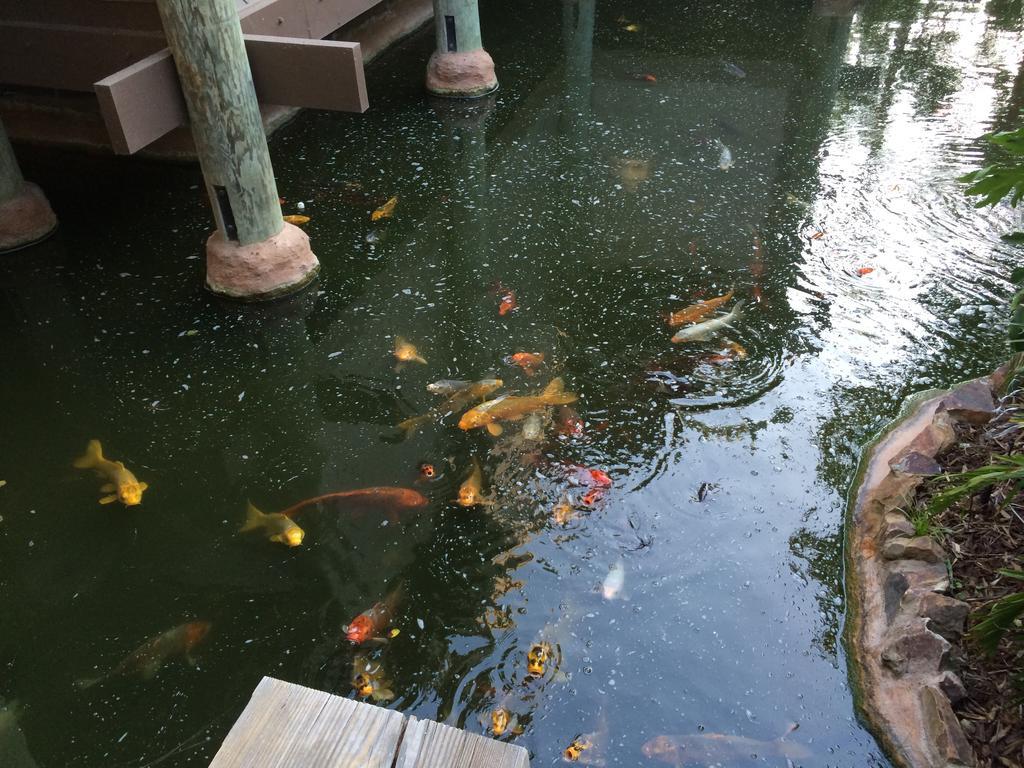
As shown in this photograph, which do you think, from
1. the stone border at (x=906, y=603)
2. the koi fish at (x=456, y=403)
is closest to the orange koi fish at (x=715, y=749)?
the stone border at (x=906, y=603)

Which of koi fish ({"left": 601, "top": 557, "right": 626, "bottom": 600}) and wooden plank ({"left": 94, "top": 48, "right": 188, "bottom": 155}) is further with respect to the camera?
wooden plank ({"left": 94, "top": 48, "right": 188, "bottom": 155})

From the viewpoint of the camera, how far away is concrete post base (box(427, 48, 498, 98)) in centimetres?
635

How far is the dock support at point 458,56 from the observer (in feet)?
20.5

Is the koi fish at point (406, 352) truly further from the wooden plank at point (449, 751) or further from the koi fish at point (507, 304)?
the wooden plank at point (449, 751)

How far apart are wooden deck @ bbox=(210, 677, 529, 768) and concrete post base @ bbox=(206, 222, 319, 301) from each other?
3213mm

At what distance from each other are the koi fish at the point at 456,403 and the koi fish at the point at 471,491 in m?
0.41

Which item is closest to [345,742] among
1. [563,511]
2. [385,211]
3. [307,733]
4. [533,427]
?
[307,733]

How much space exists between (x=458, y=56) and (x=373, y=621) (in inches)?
195

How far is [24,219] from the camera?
15.6 feet

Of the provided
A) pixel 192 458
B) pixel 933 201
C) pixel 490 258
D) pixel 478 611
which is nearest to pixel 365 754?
pixel 478 611

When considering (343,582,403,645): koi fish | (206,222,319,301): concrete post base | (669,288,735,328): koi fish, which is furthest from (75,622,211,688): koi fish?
(669,288,735,328): koi fish

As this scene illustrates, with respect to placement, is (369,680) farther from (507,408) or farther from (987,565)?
(987,565)

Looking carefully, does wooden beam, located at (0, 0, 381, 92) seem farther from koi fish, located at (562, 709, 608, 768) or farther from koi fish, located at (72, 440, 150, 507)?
koi fish, located at (562, 709, 608, 768)

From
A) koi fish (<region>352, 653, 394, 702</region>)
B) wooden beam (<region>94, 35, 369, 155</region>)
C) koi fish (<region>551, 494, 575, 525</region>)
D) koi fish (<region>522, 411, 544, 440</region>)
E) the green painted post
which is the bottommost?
koi fish (<region>352, 653, 394, 702</region>)
